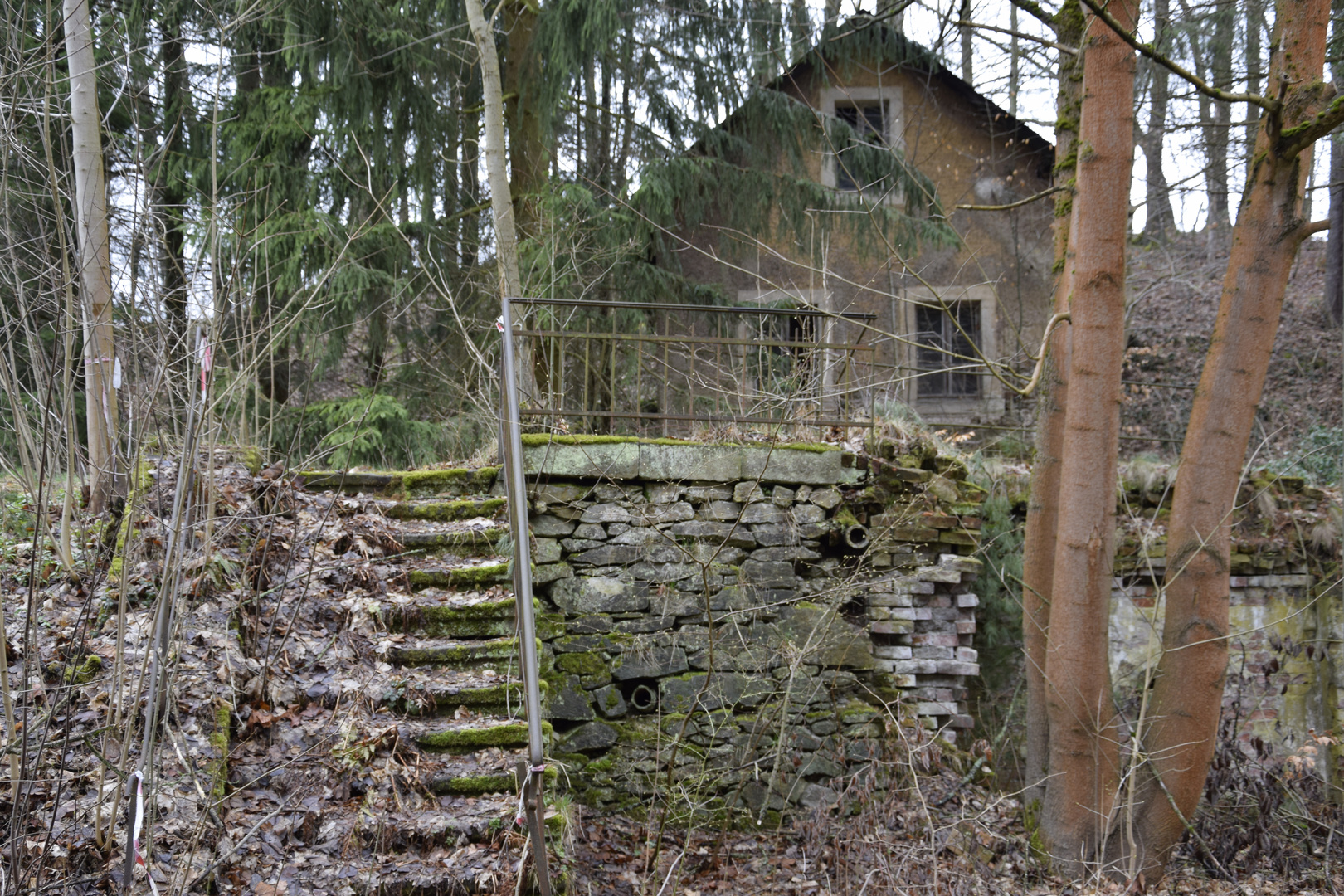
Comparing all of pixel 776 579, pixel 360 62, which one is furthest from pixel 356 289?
pixel 776 579

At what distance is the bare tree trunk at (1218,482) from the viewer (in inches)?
162

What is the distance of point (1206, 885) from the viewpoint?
424 centimetres

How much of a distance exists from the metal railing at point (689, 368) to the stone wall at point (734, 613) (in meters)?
0.35

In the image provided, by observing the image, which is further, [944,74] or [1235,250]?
[944,74]

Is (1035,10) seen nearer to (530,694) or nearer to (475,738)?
(530,694)

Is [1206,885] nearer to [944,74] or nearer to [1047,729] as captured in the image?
[1047,729]

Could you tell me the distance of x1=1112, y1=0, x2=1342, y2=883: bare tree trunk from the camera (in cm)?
411

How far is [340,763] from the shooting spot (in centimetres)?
331

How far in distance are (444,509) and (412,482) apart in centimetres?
39

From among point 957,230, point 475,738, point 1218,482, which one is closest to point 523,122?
point 957,230

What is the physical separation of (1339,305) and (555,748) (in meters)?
11.4

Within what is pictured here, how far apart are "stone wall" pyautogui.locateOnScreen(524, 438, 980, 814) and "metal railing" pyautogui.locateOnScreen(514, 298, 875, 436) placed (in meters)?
0.35

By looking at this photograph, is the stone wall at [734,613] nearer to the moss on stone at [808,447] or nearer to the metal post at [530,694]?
the moss on stone at [808,447]

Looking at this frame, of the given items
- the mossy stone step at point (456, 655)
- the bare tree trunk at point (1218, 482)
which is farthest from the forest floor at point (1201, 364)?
the mossy stone step at point (456, 655)
